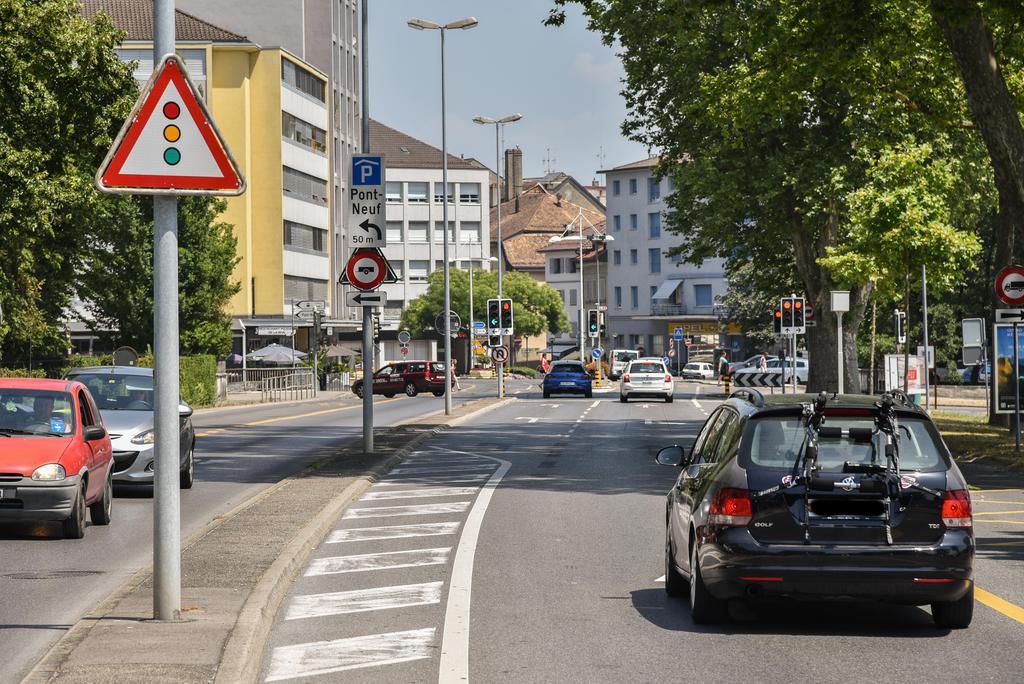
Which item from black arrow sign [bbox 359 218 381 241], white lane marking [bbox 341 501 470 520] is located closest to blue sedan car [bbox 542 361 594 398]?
black arrow sign [bbox 359 218 381 241]

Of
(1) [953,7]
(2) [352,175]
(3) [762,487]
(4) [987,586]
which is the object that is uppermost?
(1) [953,7]

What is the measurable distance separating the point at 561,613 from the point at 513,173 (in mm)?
161323

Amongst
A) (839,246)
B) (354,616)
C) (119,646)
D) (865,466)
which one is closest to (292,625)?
(354,616)

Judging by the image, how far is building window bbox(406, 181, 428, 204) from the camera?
133 m

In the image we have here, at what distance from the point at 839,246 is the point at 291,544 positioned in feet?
116

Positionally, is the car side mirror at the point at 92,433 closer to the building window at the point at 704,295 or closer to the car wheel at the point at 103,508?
the car wheel at the point at 103,508

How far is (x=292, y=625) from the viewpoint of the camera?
9.44m

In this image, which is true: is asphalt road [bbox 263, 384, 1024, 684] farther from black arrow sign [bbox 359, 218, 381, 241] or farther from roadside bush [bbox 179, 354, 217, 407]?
roadside bush [bbox 179, 354, 217, 407]

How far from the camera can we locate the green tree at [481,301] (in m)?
115

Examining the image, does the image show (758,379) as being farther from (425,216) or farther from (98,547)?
(425,216)

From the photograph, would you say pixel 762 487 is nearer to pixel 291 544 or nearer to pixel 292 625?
pixel 292 625

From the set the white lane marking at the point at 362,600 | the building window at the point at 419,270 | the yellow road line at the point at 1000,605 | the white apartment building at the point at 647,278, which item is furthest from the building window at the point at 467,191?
the yellow road line at the point at 1000,605

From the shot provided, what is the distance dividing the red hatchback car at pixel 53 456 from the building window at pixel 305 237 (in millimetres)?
72786

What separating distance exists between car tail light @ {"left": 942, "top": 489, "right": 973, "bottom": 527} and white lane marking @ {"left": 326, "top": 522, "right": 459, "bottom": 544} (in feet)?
21.1
